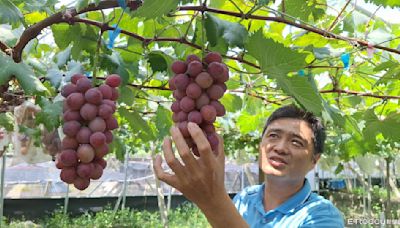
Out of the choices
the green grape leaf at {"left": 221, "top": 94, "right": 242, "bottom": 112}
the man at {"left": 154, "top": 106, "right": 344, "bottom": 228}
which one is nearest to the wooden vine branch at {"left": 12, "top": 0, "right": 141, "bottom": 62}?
the man at {"left": 154, "top": 106, "right": 344, "bottom": 228}

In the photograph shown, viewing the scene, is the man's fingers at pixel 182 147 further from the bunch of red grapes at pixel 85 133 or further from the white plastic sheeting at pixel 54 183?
the white plastic sheeting at pixel 54 183

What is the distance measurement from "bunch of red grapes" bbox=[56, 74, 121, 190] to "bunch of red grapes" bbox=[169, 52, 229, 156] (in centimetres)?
19

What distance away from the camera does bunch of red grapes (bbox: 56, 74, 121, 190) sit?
1.05 metres

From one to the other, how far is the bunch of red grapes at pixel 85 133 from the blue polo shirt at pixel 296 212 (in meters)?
1.02

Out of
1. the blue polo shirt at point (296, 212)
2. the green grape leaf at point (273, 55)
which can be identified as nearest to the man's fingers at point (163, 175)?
the green grape leaf at point (273, 55)

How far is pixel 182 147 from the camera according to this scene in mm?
950

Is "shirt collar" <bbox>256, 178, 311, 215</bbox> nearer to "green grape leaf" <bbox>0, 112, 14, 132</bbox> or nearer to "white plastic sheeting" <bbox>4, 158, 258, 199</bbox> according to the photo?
"green grape leaf" <bbox>0, 112, 14, 132</bbox>

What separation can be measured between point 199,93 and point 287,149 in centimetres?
115

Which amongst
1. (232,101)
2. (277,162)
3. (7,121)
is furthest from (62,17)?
(232,101)

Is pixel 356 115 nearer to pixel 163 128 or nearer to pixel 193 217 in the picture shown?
pixel 163 128

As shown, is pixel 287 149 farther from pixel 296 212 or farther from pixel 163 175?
pixel 163 175

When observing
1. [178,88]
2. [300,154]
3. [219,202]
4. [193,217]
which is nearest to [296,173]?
[300,154]

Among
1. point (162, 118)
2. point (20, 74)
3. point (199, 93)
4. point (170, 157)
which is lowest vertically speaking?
point (170, 157)

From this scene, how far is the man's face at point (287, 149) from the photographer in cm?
203
